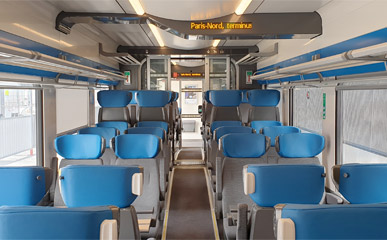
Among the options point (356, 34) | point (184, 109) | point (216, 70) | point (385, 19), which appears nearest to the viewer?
point (385, 19)

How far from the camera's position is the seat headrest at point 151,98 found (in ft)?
22.5

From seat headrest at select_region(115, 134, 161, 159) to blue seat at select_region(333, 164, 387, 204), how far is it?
6.90ft

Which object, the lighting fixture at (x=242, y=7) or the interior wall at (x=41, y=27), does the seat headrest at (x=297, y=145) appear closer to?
the lighting fixture at (x=242, y=7)

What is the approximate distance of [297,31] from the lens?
6027 mm

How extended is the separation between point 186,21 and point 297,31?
6.32 ft

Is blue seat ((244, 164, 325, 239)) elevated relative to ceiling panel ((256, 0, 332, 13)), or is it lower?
lower

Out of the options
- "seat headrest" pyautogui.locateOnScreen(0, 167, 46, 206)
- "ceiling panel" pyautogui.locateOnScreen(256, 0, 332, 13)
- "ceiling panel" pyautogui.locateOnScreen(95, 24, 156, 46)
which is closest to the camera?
"seat headrest" pyautogui.locateOnScreen(0, 167, 46, 206)

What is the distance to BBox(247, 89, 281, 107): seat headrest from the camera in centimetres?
714

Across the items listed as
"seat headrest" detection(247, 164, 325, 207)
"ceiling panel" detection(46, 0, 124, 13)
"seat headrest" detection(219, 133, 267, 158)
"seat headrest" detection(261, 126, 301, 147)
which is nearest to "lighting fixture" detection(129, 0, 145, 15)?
"ceiling panel" detection(46, 0, 124, 13)

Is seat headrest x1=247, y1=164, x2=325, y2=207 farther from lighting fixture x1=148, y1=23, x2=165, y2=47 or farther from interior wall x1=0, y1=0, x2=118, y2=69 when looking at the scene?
lighting fixture x1=148, y1=23, x2=165, y2=47

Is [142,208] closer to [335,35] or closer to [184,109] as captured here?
[335,35]

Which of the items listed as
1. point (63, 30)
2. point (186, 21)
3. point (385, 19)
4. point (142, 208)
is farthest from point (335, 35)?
point (63, 30)

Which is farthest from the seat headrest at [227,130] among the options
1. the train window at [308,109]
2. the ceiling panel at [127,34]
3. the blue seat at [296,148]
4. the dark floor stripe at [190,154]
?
the dark floor stripe at [190,154]

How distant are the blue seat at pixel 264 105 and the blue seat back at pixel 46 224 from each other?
5.96m
